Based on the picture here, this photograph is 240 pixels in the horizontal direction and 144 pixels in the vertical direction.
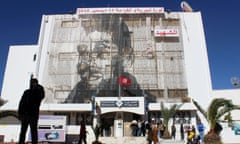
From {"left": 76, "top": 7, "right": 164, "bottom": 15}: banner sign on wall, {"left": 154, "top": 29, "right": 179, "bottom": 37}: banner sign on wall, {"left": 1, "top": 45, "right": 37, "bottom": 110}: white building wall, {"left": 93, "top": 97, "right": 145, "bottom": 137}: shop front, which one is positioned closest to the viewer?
{"left": 93, "top": 97, "right": 145, "bottom": 137}: shop front

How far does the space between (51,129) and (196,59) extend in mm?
16971

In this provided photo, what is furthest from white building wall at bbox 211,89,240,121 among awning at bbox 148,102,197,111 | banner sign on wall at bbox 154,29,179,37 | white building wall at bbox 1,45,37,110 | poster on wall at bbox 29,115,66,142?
white building wall at bbox 1,45,37,110

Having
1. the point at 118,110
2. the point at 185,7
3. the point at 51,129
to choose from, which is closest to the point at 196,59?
the point at 185,7

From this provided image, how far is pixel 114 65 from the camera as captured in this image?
81.7 ft

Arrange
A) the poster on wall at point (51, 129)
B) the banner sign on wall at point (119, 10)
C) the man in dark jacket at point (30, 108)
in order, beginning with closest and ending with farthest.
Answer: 1. the man in dark jacket at point (30, 108)
2. the poster on wall at point (51, 129)
3. the banner sign on wall at point (119, 10)

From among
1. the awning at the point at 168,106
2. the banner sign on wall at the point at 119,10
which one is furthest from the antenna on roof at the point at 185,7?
the awning at the point at 168,106

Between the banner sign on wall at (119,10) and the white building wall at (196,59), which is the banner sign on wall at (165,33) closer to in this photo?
the white building wall at (196,59)

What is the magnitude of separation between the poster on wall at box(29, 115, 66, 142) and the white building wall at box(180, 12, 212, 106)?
1344 cm

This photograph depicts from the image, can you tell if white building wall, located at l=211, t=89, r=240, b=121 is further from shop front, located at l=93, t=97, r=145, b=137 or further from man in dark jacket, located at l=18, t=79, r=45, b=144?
man in dark jacket, located at l=18, t=79, r=45, b=144

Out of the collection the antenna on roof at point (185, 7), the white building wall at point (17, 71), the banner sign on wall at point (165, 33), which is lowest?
the white building wall at point (17, 71)

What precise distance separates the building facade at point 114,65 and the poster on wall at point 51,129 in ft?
17.5

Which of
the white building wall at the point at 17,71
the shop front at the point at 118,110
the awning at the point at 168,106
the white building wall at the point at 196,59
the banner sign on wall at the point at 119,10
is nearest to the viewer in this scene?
the shop front at the point at 118,110

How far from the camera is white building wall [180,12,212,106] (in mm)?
23484

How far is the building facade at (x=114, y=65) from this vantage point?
72.0 feet
